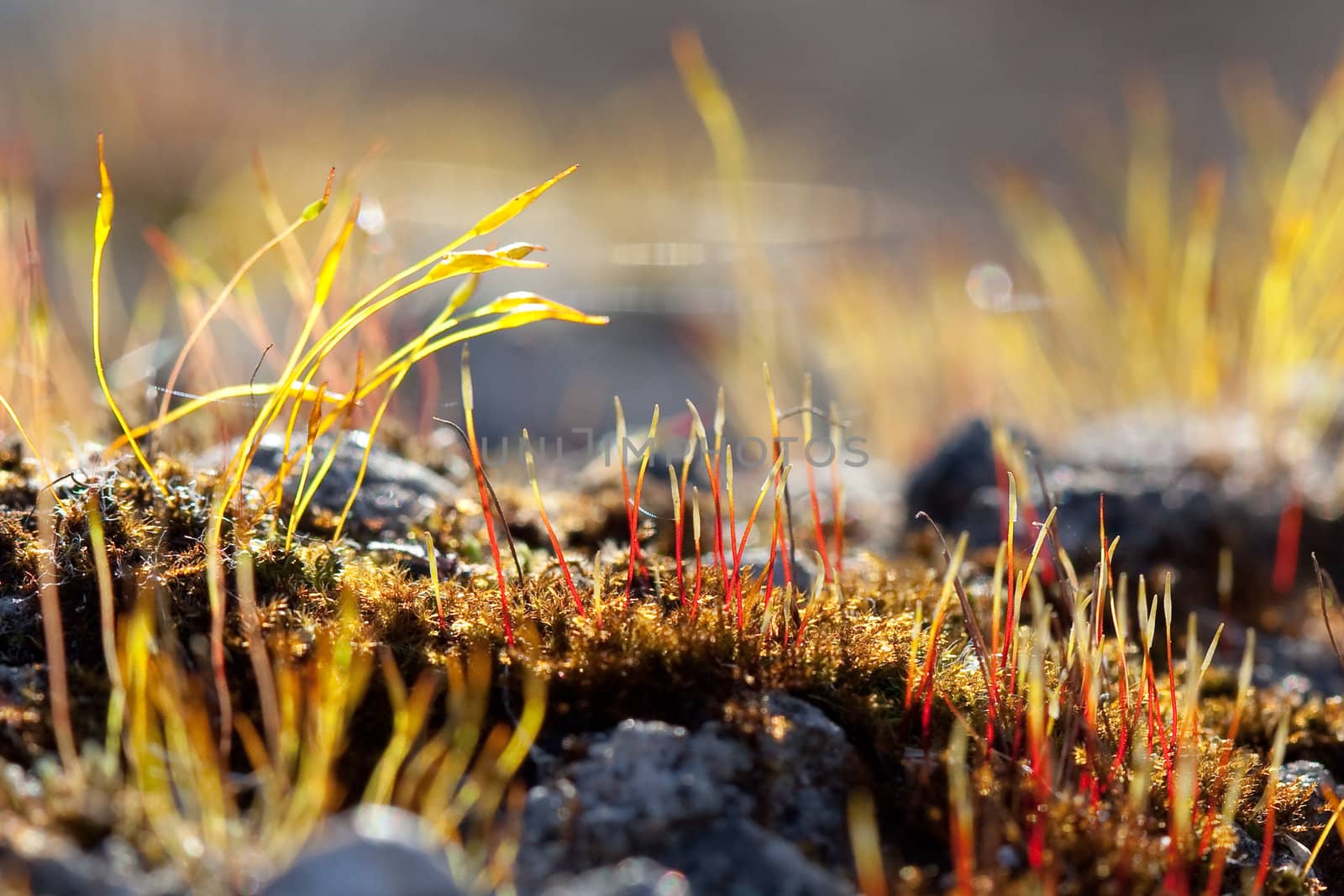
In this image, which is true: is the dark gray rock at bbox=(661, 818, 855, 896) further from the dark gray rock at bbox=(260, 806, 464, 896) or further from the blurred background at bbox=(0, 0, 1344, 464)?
the blurred background at bbox=(0, 0, 1344, 464)

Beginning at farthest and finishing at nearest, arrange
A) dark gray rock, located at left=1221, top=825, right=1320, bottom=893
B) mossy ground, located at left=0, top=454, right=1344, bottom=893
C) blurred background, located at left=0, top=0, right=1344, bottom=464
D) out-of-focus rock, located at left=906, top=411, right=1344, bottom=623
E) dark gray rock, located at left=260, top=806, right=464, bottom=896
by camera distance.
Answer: blurred background, located at left=0, top=0, right=1344, bottom=464
out-of-focus rock, located at left=906, top=411, right=1344, bottom=623
dark gray rock, located at left=1221, top=825, right=1320, bottom=893
mossy ground, located at left=0, top=454, right=1344, bottom=893
dark gray rock, located at left=260, top=806, right=464, bottom=896

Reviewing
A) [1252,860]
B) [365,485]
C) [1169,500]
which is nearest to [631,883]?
[1252,860]

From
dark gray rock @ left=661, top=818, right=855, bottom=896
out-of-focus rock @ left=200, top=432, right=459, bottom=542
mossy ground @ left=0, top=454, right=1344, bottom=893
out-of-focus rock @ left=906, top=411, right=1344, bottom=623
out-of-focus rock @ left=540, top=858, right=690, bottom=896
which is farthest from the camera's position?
out-of-focus rock @ left=906, top=411, right=1344, bottom=623

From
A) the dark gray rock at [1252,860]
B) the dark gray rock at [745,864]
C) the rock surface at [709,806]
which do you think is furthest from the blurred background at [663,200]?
the dark gray rock at [1252,860]

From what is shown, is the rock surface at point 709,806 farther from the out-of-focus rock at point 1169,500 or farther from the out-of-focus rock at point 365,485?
the out-of-focus rock at point 1169,500

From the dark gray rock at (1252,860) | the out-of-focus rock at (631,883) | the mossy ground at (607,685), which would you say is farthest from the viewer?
the dark gray rock at (1252,860)

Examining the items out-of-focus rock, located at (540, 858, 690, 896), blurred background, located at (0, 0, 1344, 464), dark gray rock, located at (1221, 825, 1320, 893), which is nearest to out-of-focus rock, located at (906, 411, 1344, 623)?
blurred background, located at (0, 0, 1344, 464)
